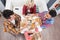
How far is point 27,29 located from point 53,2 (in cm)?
89

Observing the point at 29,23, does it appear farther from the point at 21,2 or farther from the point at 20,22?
the point at 21,2

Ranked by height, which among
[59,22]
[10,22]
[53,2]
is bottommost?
[59,22]

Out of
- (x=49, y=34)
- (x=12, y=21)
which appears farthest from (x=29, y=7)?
(x=49, y=34)

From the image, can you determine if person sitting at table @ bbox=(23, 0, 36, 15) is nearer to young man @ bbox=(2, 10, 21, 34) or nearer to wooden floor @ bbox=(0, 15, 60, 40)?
young man @ bbox=(2, 10, 21, 34)

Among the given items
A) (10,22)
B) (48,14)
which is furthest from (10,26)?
(48,14)

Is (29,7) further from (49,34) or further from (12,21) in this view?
(49,34)

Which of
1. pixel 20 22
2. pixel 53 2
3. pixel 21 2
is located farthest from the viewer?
pixel 53 2

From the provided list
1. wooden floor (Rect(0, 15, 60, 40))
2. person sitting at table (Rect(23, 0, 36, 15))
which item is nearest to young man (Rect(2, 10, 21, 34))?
person sitting at table (Rect(23, 0, 36, 15))

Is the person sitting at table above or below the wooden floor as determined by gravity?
above

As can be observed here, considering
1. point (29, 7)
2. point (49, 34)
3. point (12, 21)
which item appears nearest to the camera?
point (12, 21)

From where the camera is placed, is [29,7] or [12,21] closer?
[12,21]

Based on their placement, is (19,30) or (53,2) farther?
(53,2)

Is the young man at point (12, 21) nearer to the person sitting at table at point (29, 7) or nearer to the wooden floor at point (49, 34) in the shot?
the person sitting at table at point (29, 7)

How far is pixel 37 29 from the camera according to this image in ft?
3.85
